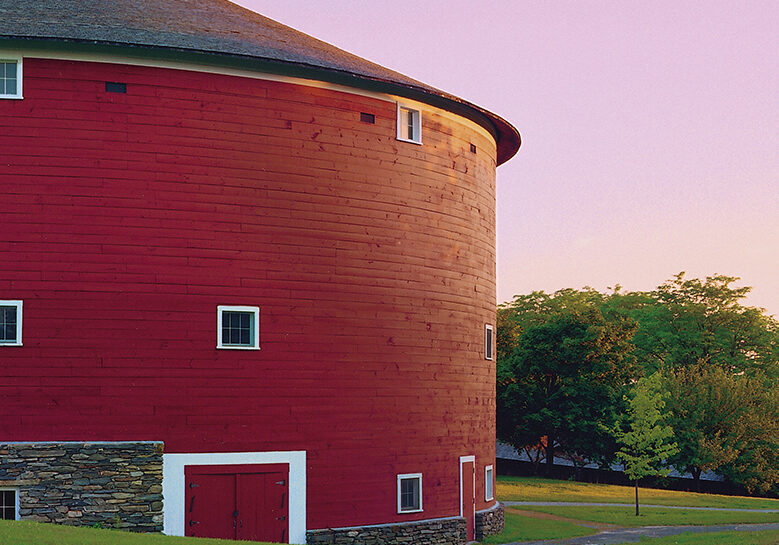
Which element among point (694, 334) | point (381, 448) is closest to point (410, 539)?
point (381, 448)

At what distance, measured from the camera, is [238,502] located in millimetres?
19531

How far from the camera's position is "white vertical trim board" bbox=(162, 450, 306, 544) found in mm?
18875

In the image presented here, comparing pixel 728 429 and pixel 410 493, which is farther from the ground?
pixel 410 493

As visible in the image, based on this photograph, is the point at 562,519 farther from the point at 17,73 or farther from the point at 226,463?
the point at 17,73

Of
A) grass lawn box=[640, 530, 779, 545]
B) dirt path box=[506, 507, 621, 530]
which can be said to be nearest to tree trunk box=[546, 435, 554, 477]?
dirt path box=[506, 507, 621, 530]

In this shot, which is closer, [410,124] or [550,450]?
[410,124]

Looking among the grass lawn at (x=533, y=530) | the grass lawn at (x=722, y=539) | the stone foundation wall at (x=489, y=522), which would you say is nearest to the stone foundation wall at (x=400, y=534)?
the stone foundation wall at (x=489, y=522)

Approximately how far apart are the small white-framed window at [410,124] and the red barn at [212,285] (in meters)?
0.09

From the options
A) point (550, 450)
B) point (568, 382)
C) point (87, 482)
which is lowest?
point (550, 450)

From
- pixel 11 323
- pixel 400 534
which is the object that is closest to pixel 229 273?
pixel 11 323

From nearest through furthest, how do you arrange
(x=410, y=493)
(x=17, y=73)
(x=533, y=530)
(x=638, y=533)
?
(x=17, y=73), (x=410, y=493), (x=533, y=530), (x=638, y=533)

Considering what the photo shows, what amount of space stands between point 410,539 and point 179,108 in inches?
416

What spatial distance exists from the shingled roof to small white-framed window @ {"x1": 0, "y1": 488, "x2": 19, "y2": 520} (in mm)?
8535

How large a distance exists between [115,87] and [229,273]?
4339 millimetres
